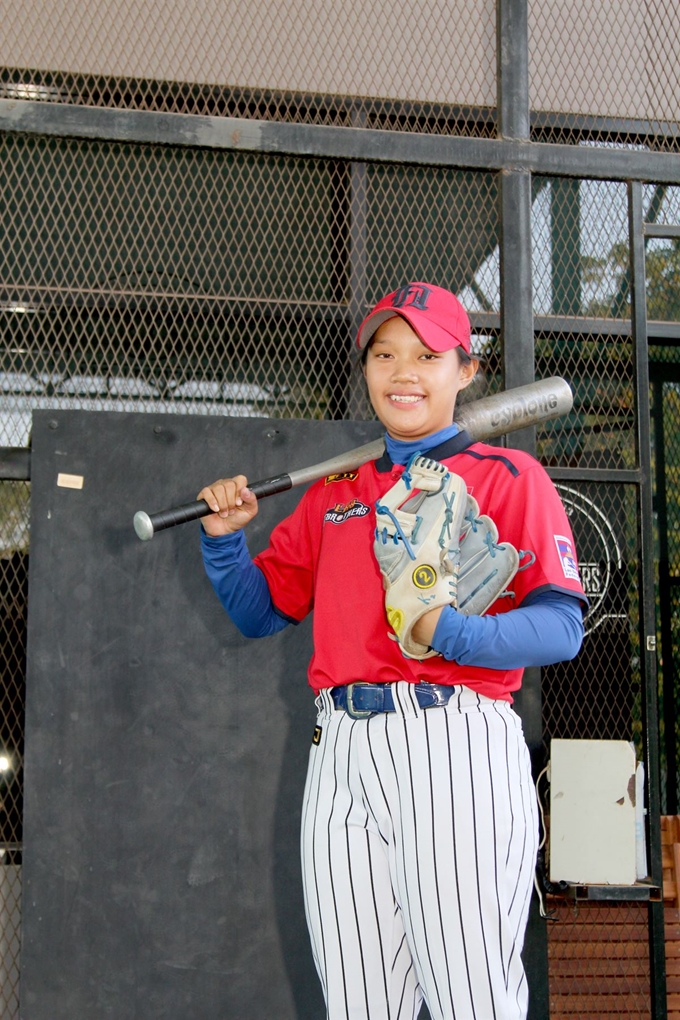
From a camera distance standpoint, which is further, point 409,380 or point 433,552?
point 409,380

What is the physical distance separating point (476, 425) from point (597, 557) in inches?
42.2

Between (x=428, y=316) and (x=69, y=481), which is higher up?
(x=428, y=316)

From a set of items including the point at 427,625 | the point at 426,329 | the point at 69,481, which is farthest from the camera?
the point at 69,481

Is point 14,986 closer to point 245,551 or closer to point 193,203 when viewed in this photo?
point 245,551

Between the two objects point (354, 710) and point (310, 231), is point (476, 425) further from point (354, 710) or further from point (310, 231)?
point (310, 231)

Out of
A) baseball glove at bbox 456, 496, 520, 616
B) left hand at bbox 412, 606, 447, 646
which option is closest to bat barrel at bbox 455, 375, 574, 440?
baseball glove at bbox 456, 496, 520, 616

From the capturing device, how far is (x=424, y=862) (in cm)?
178

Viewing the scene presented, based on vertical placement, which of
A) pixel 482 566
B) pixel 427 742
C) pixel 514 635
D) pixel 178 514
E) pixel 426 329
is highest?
pixel 426 329

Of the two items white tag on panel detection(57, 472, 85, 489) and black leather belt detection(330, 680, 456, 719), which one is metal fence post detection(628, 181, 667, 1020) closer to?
black leather belt detection(330, 680, 456, 719)

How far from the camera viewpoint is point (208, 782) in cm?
276

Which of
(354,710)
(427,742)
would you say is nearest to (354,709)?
(354,710)

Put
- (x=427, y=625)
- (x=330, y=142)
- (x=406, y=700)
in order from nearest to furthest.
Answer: (x=427, y=625)
(x=406, y=700)
(x=330, y=142)

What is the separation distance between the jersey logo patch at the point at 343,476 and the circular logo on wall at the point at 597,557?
1.17 meters

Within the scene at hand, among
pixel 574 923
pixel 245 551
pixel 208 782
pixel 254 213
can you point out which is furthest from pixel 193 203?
pixel 574 923
